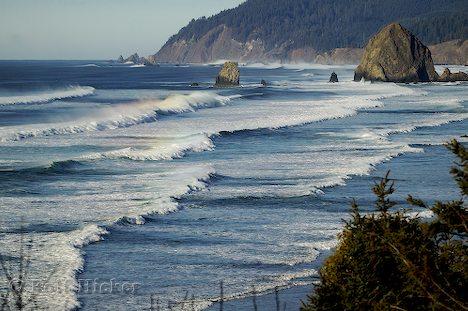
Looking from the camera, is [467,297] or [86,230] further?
[86,230]

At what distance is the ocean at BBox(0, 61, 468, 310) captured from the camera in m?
13.3

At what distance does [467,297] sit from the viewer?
579 cm

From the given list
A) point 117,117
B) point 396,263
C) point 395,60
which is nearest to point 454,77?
point 395,60

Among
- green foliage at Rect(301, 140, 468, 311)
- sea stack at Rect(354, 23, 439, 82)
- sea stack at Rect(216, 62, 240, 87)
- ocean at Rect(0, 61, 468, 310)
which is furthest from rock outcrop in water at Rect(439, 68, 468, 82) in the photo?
green foliage at Rect(301, 140, 468, 311)

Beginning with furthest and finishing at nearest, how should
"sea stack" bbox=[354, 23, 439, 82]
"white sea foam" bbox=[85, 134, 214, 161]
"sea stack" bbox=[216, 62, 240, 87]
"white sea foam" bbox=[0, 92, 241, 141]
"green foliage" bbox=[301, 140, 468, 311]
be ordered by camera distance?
1. "sea stack" bbox=[354, 23, 439, 82]
2. "sea stack" bbox=[216, 62, 240, 87]
3. "white sea foam" bbox=[0, 92, 241, 141]
4. "white sea foam" bbox=[85, 134, 214, 161]
5. "green foliage" bbox=[301, 140, 468, 311]

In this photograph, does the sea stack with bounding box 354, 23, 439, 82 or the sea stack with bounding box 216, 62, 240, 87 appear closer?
the sea stack with bounding box 216, 62, 240, 87

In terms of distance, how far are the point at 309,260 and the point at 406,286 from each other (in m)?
8.89

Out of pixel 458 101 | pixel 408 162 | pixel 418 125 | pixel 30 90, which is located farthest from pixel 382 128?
pixel 30 90

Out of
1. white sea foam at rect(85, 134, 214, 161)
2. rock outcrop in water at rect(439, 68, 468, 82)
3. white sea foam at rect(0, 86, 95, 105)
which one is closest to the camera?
white sea foam at rect(85, 134, 214, 161)

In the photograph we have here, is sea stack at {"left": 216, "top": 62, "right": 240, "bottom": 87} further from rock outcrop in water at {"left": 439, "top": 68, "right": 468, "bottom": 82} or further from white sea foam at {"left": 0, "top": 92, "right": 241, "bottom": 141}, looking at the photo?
white sea foam at {"left": 0, "top": 92, "right": 241, "bottom": 141}

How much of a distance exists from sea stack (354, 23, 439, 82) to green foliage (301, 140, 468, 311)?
117 meters

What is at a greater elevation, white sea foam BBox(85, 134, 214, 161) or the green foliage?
the green foliage

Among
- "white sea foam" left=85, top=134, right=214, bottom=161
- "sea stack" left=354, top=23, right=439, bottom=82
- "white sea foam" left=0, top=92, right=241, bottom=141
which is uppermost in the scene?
"sea stack" left=354, top=23, right=439, bottom=82

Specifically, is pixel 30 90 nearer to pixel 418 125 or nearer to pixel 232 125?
pixel 232 125
